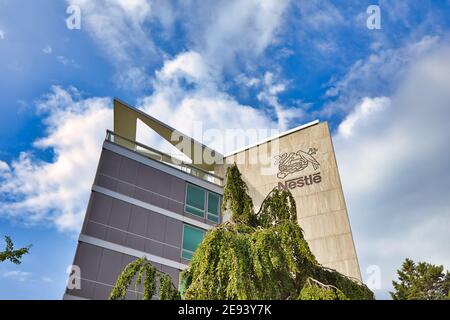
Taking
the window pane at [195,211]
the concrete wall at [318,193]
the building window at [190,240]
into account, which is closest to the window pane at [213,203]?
the window pane at [195,211]

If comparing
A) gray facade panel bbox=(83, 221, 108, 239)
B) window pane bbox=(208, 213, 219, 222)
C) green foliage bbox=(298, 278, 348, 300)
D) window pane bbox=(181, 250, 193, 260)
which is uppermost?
window pane bbox=(208, 213, 219, 222)

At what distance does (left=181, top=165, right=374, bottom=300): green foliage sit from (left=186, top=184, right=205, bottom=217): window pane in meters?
10.4

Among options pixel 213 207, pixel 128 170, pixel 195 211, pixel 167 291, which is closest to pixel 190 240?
pixel 195 211

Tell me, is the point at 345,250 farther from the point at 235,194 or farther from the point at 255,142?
the point at 235,194

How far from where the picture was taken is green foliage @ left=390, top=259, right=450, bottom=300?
95.1ft

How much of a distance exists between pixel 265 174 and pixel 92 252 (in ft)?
33.3

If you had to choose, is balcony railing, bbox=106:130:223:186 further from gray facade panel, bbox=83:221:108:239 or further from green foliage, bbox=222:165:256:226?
green foliage, bbox=222:165:256:226

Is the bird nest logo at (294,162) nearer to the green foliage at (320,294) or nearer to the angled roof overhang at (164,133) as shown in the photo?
the angled roof overhang at (164,133)

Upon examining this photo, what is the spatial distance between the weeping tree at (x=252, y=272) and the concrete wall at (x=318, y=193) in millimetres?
9704

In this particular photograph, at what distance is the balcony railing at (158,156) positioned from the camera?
1776 centimetres

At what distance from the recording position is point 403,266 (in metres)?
32.5

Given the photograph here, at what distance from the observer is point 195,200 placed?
757 inches

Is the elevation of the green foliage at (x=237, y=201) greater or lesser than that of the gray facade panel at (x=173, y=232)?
lesser

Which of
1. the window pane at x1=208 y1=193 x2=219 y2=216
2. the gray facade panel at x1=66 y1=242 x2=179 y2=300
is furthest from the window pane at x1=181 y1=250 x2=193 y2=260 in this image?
the window pane at x1=208 y1=193 x2=219 y2=216
